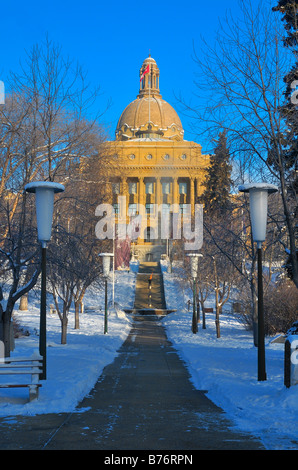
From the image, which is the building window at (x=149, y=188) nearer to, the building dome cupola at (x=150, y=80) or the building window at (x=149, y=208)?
the building window at (x=149, y=208)

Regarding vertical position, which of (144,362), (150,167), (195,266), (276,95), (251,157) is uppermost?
(150,167)

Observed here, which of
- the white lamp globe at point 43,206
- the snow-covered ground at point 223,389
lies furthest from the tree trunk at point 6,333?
the white lamp globe at point 43,206

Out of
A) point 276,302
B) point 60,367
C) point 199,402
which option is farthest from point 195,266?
point 199,402

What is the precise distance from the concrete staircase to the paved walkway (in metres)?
39.6

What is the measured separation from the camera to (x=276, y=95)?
14.1m

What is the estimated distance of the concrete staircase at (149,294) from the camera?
52625 mm

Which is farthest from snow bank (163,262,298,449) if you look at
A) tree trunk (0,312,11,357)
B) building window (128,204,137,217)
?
building window (128,204,137,217)

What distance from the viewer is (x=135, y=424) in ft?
26.8

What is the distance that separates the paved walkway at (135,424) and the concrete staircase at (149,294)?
39.6 m

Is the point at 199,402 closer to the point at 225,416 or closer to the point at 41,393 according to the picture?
the point at 225,416

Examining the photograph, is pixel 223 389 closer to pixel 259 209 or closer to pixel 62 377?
pixel 62 377

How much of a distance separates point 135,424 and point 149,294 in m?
51.9

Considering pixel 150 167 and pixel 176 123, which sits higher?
pixel 176 123
